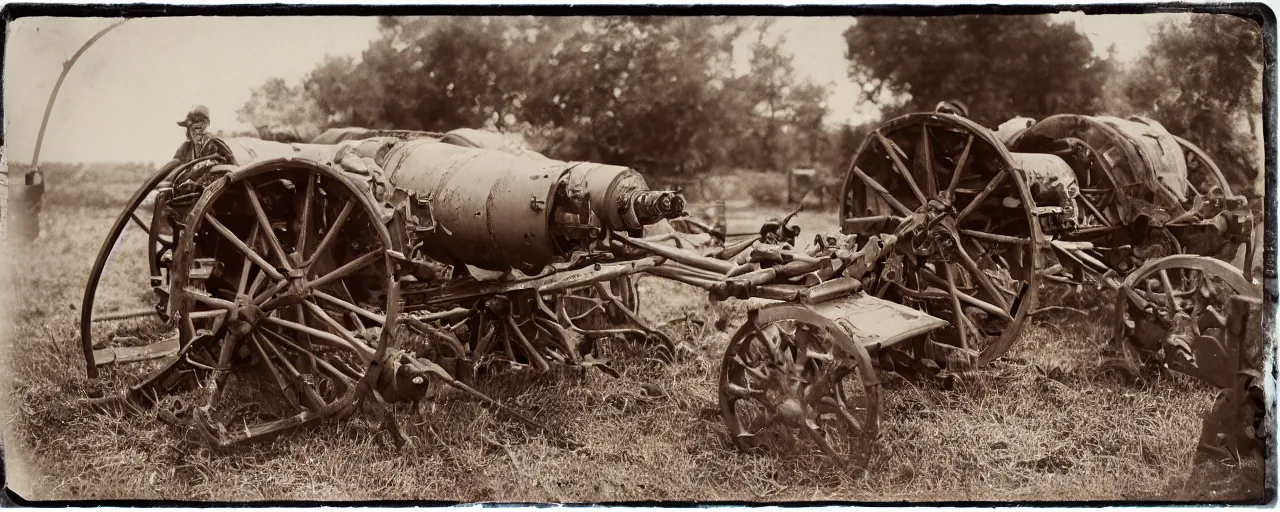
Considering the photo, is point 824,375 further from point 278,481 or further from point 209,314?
point 209,314

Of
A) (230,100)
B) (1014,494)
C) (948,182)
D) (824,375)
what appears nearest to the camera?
(824,375)

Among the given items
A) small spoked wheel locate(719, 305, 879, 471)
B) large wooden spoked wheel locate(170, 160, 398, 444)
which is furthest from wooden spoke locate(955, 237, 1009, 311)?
large wooden spoked wheel locate(170, 160, 398, 444)

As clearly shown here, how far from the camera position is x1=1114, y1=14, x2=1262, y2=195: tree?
4.46 metres

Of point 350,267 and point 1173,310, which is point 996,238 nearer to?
point 1173,310

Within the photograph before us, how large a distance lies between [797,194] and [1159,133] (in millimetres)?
1989

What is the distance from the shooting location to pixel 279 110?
4.95 m

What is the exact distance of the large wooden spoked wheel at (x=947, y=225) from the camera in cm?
521

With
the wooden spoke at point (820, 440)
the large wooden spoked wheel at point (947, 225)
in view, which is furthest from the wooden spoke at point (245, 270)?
the large wooden spoked wheel at point (947, 225)

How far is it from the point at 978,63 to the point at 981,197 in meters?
0.71

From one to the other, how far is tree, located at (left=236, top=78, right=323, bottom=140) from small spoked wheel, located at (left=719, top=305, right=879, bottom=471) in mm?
2579

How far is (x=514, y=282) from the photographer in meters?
5.28

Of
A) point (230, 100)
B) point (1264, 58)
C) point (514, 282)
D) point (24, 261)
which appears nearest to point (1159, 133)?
point (1264, 58)

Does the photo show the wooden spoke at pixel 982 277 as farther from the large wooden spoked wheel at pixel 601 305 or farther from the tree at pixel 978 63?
the large wooden spoked wheel at pixel 601 305

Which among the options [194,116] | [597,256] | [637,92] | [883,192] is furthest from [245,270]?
[883,192]
